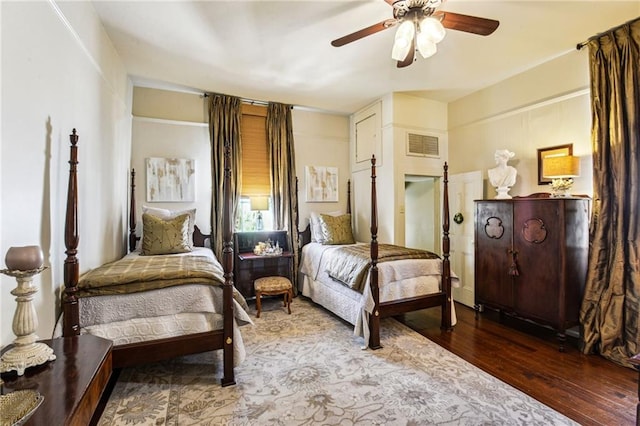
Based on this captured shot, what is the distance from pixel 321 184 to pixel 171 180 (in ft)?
7.36

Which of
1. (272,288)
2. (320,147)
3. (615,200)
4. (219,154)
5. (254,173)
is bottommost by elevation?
(272,288)

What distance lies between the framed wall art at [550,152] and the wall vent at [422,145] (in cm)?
138

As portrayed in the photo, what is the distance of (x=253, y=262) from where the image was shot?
4125mm

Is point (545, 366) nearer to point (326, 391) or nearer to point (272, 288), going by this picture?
point (326, 391)

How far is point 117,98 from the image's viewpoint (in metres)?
3.18

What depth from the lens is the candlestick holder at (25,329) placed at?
3.61 feet

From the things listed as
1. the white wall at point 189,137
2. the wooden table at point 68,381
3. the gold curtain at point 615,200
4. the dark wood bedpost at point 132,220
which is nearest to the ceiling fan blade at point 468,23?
the gold curtain at point 615,200

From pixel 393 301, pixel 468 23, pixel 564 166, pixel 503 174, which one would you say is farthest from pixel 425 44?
pixel 393 301

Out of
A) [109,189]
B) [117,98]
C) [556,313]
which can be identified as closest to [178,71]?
[117,98]

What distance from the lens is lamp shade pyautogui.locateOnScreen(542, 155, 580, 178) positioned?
2.86 metres

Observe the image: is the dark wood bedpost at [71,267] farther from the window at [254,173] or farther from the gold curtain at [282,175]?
the gold curtain at [282,175]

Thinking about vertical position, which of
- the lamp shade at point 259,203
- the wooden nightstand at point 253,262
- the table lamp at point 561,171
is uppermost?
the table lamp at point 561,171

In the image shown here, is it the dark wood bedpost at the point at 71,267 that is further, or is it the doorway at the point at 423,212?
the doorway at the point at 423,212

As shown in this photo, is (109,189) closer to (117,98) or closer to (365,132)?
(117,98)
